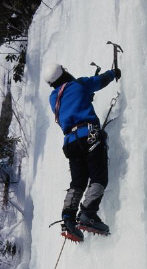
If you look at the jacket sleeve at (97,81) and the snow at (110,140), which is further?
the jacket sleeve at (97,81)

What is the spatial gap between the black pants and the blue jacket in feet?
→ 0.22

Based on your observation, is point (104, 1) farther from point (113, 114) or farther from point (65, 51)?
point (113, 114)

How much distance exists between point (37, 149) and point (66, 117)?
1.88 metres

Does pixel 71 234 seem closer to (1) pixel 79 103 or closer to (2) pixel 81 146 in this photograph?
(2) pixel 81 146

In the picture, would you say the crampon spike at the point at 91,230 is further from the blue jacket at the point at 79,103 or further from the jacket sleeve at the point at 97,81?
the jacket sleeve at the point at 97,81

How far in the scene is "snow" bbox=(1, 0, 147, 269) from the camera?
2.93 metres

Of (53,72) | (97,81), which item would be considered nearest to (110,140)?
(97,81)

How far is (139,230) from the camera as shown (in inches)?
110

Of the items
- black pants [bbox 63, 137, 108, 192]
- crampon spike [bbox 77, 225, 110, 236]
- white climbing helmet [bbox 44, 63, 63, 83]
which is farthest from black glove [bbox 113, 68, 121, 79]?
crampon spike [bbox 77, 225, 110, 236]

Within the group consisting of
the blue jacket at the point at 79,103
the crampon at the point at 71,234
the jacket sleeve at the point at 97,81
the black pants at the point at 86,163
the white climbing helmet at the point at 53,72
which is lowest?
the crampon at the point at 71,234

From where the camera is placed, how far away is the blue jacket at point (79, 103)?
3.03 meters

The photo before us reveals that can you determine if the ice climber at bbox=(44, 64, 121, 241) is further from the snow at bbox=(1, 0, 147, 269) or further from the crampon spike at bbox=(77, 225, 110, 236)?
the snow at bbox=(1, 0, 147, 269)

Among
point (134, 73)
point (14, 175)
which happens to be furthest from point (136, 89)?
point (14, 175)

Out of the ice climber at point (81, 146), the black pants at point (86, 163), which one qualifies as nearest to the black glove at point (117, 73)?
the ice climber at point (81, 146)
